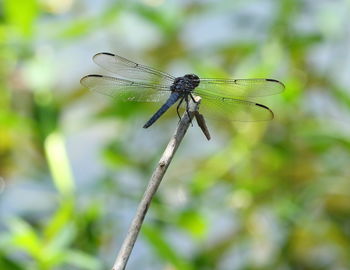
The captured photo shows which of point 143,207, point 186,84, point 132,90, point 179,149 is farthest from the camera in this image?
point 179,149

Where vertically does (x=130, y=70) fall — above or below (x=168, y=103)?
above

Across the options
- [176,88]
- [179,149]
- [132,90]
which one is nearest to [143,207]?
[176,88]

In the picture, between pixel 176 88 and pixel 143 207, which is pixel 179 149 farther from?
pixel 143 207

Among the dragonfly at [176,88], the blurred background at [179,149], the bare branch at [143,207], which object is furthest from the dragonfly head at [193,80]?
the bare branch at [143,207]

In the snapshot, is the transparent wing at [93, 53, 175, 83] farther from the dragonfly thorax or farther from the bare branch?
the bare branch

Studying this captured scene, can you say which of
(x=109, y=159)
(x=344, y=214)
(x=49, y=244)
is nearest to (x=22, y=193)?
(x=109, y=159)

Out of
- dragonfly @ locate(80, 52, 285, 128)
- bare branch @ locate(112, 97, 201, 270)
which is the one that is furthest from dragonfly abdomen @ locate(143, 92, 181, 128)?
bare branch @ locate(112, 97, 201, 270)

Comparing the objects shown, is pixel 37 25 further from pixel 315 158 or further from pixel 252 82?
pixel 315 158
